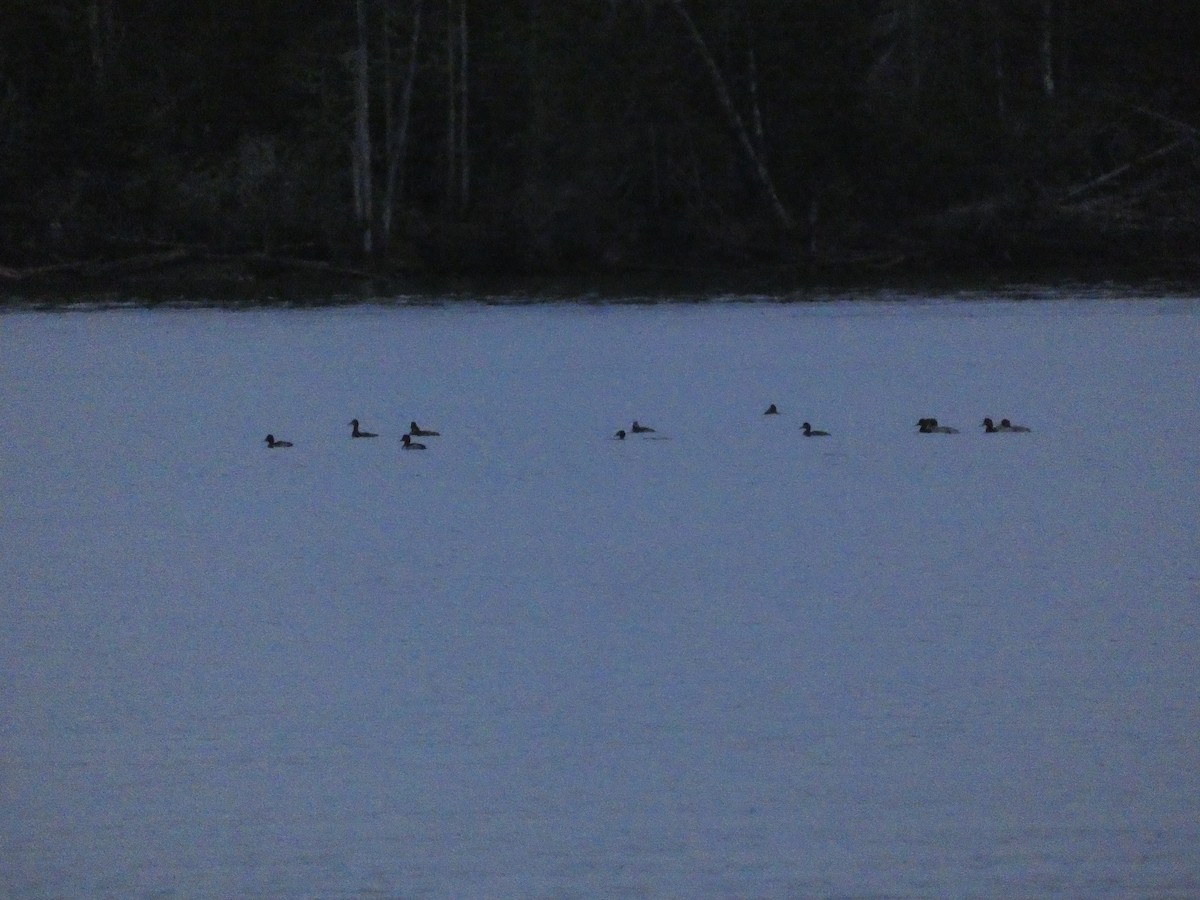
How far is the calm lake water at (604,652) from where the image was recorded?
Result: 6758 millimetres

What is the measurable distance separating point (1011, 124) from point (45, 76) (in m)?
17.0

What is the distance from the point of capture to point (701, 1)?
122 feet

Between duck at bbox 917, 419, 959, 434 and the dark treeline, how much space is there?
63.6ft

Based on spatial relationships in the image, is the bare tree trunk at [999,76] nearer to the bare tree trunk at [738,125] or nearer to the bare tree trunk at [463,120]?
the bare tree trunk at [738,125]

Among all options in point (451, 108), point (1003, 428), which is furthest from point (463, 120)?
point (1003, 428)

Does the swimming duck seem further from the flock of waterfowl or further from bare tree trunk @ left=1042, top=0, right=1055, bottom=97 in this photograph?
bare tree trunk @ left=1042, top=0, right=1055, bottom=97

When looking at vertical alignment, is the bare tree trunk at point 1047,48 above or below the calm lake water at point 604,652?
above

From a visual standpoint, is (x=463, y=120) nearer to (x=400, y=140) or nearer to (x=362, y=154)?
(x=400, y=140)

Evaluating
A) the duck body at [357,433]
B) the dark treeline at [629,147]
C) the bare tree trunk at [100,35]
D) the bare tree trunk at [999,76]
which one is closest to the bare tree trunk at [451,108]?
the dark treeline at [629,147]

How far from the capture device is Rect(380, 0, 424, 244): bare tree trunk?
36.7 meters

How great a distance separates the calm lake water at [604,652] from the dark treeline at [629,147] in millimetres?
17047

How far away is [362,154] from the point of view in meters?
36.7

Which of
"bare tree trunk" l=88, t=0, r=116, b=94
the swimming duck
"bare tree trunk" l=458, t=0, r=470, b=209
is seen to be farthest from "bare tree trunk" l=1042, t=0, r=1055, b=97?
the swimming duck

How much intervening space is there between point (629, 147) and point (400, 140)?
12.8 feet
